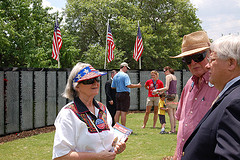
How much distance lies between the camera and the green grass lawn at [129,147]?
7.26 m

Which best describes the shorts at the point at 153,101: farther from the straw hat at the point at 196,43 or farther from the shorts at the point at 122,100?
the straw hat at the point at 196,43

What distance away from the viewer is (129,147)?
8.10 metres

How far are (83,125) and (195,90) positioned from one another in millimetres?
1284

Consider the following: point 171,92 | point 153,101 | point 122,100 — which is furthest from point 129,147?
point 153,101

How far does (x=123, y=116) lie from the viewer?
10.1m

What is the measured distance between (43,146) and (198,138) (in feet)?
23.9

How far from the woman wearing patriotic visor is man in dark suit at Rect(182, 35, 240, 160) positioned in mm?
1174

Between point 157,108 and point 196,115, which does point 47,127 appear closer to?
point 157,108

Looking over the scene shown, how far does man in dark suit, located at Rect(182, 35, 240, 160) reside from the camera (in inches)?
62.9

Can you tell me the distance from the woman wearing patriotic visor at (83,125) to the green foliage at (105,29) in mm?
26030

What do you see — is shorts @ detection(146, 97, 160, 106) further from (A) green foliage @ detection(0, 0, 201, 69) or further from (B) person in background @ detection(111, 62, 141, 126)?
(A) green foliage @ detection(0, 0, 201, 69)

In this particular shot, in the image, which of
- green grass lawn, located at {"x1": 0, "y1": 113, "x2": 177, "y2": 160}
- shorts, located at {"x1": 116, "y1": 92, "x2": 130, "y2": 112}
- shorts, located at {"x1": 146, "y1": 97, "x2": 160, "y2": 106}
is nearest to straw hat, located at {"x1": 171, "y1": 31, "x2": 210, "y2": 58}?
green grass lawn, located at {"x1": 0, "y1": 113, "x2": 177, "y2": 160}

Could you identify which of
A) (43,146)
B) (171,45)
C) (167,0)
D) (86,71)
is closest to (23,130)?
(43,146)

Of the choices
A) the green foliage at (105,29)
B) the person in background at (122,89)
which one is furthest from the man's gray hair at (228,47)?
the green foliage at (105,29)
